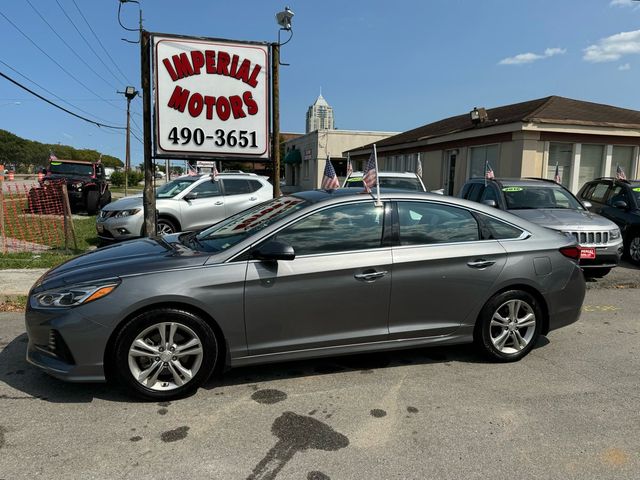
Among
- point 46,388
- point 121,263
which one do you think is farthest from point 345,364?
point 46,388

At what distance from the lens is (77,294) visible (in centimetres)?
336

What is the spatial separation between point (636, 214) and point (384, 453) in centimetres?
868

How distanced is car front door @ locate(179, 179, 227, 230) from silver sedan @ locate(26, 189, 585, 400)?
5.83 meters

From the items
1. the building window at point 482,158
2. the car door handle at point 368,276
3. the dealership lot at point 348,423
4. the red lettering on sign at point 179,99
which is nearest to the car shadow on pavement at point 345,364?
the dealership lot at point 348,423

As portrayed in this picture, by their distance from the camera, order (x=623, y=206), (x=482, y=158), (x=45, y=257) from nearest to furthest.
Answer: (x=45, y=257)
(x=623, y=206)
(x=482, y=158)

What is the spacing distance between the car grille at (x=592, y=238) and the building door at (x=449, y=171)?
1103cm

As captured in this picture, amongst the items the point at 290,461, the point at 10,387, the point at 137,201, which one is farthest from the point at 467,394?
the point at 137,201

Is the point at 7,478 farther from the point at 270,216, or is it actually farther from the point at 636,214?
the point at 636,214

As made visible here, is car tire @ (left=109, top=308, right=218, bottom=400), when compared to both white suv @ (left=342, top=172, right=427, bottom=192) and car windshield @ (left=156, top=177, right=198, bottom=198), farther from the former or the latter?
white suv @ (left=342, top=172, right=427, bottom=192)

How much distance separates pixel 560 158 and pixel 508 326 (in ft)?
41.5

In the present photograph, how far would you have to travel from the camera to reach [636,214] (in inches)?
364

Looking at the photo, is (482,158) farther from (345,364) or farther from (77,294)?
(77,294)

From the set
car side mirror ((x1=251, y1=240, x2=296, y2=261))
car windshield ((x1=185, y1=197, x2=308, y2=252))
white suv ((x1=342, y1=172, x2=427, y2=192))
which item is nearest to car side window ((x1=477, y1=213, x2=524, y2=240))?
car windshield ((x1=185, y1=197, x2=308, y2=252))

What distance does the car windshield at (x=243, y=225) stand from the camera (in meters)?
3.87
